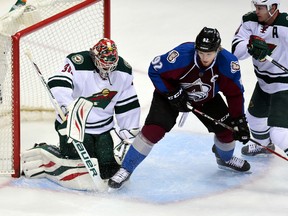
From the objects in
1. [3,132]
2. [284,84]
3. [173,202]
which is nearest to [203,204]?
[173,202]

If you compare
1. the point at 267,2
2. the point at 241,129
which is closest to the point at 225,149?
the point at 241,129

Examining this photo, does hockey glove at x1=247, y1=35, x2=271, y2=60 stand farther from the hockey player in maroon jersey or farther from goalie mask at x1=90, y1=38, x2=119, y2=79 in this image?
goalie mask at x1=90, y1=38, x2=119, y2=79

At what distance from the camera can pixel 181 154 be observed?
4.86 meters

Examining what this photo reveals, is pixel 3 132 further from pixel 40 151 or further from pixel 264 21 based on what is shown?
pixel 264 21

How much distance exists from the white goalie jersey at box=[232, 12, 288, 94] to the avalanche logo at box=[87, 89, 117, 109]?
0.63 m

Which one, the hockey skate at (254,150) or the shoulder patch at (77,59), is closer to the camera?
the shoulder patch at (77,59)

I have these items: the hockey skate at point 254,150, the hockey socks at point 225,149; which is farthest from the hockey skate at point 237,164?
the hockey skate at point 254,150

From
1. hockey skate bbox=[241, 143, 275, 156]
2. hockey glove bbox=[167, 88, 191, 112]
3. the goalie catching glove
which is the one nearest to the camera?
hockey glove bbox=[167, 88, 191, 112]

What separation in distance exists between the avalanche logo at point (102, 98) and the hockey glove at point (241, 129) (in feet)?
1.89

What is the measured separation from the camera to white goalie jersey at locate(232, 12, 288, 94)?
4430mm

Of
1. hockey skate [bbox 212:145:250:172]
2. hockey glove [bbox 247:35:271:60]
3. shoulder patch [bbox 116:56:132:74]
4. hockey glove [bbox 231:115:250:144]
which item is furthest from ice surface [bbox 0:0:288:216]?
hockey glove [bbox 247:35:271:60]

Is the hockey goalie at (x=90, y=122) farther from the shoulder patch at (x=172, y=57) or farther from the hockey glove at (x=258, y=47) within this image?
the hockey glove at (x=258, y=47)

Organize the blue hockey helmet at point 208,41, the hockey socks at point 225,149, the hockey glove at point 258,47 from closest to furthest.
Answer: the blue hockey helmet at point 208,41 → the hockey glove at point 258,47 → the hockey socks at point 225,149

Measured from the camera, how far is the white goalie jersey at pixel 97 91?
14.1ft
